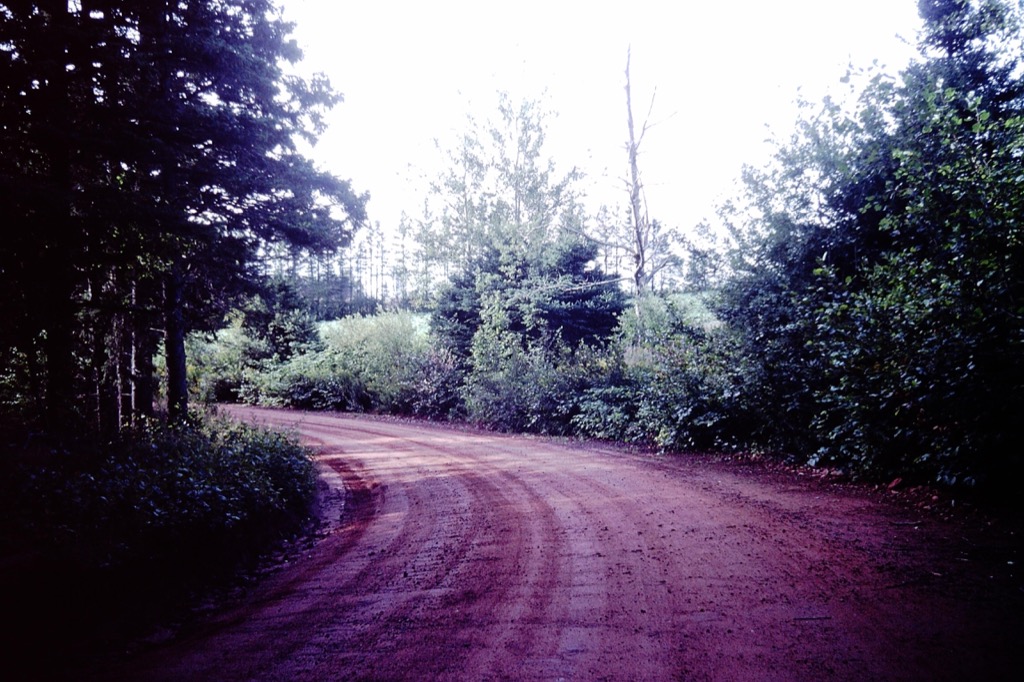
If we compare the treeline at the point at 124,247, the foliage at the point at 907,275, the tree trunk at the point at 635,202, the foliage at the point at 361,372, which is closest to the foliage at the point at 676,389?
the foliage at the point at 907,275

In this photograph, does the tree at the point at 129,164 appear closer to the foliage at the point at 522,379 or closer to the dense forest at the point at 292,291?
the dense forest at the point at 292,291

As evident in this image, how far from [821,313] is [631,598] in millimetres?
6308

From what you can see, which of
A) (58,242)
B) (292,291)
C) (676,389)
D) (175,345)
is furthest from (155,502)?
(292,291)

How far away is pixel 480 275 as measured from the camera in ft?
72.2

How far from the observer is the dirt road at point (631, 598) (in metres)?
3.53

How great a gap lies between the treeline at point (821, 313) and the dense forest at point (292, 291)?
0.16ft

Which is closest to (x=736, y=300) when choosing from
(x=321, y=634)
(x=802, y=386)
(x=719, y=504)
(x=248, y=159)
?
(x=802, y=386)

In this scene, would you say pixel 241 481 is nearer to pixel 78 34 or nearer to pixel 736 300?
pixel 78 34

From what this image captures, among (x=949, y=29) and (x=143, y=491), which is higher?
(x=949, y=29)

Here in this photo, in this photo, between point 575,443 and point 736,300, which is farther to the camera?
point 575,443

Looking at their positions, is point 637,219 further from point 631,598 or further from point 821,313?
Answer: point 631,598

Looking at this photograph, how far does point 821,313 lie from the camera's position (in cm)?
883

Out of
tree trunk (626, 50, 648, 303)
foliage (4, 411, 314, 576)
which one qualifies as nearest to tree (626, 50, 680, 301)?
tree trunk (626, 50, 648, 303)

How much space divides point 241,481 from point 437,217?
20.3m
